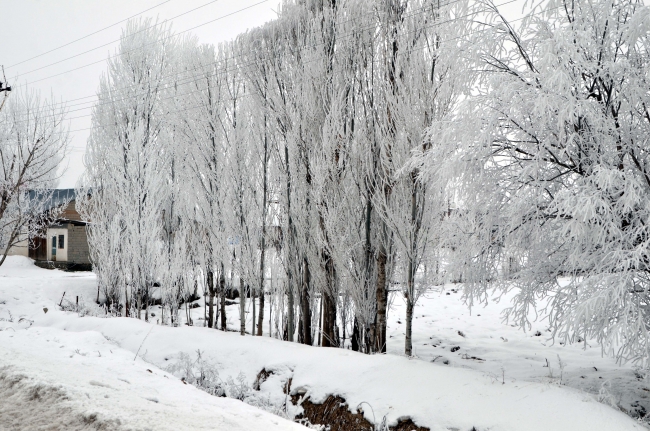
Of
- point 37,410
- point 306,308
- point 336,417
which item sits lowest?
point 336,417

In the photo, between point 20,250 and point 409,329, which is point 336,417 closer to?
point 409,329

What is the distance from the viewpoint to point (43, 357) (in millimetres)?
5586

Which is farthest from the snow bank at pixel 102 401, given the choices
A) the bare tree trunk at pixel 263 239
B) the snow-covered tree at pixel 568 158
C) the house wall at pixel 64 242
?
the house wall at pixel 64 242

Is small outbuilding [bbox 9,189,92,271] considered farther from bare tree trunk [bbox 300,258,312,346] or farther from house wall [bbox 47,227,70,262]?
bare tree trunk [bbox 300,258,312,346]

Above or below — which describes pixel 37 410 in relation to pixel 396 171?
below

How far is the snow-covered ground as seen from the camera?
3.72 meters

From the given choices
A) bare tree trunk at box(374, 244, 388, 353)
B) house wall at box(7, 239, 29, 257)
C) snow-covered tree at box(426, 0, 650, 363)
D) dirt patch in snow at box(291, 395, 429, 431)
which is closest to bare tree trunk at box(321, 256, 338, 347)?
bare tree trunk at box(374, 244, 388, 353)

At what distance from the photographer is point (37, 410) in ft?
11.6

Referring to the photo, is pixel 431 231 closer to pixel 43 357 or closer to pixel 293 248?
pixel 293 248

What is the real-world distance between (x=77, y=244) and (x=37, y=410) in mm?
26749

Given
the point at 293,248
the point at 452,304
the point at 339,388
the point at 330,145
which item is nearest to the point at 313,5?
the point at 330,145

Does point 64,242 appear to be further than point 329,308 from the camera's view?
Yes

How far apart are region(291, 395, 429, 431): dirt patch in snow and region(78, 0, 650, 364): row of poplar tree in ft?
6.43

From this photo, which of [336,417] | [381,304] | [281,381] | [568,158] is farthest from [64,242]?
[568,158]
